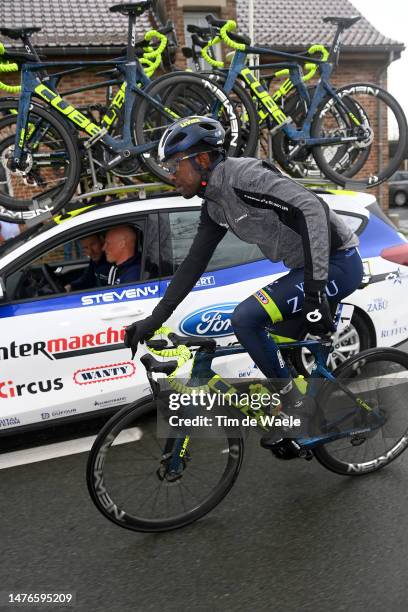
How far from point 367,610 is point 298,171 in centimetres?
368

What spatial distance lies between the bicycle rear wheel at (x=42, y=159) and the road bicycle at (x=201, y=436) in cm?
178

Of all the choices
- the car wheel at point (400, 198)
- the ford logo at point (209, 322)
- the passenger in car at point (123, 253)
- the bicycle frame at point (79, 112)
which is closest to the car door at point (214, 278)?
the ford logo at point (209, 322)

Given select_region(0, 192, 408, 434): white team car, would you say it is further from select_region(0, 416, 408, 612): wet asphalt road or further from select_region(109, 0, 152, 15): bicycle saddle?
select_region(109, 0, 152, 15): bicycle saddle

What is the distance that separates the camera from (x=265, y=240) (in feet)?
10.1

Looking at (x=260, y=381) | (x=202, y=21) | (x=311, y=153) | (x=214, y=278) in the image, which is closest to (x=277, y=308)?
(x=260, y=381)

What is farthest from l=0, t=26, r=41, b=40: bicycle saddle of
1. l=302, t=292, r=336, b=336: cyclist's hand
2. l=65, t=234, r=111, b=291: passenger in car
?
l=302, t=292, r=336, b=336: cyclist's hand

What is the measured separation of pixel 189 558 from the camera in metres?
2.95

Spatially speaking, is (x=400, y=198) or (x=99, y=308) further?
(x=400, y=198)

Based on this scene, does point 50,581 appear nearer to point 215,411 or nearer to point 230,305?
point 215,411

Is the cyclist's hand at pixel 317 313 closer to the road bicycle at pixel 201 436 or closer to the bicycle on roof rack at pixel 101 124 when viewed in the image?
the road bicycle at pixel 201 436

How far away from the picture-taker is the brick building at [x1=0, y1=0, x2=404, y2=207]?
1274cm

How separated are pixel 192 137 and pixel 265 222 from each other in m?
0.55

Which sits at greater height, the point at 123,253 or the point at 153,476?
the point at 123,253

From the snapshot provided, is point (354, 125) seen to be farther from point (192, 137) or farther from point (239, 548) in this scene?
point (239, 548)
